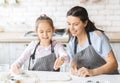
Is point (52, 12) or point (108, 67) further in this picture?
point (52, 12)

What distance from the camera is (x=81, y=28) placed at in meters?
2.50

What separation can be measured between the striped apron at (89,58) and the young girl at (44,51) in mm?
123

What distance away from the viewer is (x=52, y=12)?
397 cm

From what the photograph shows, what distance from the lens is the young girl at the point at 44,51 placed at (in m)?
2.58

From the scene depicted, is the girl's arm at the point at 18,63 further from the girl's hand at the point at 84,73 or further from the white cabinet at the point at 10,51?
the white cabinet at the point at 10,51

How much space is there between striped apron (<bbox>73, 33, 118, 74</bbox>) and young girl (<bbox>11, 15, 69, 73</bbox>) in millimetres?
123

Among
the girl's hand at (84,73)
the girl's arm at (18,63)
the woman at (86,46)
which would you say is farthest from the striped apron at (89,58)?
the girl's arm at (18,63)

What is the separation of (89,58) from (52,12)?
5.11ft

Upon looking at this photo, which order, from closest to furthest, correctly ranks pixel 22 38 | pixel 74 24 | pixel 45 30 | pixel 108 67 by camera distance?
pixel 108 67
pixel 74 24
pixel 45 30
pixel 22 38

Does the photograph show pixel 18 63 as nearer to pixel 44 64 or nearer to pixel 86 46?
pixel 44 64

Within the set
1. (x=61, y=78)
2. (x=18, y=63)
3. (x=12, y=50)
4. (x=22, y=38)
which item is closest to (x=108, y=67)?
(x=61, y=78)

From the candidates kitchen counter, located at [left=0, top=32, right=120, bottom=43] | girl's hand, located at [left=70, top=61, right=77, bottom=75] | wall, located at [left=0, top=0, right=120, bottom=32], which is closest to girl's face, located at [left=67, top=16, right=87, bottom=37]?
girl's hand, located at [left=70, top=61, right=77, bottom=75]

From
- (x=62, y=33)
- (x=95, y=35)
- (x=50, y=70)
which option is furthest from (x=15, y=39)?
(x=95, y=35)

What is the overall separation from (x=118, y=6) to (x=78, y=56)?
157 cm
